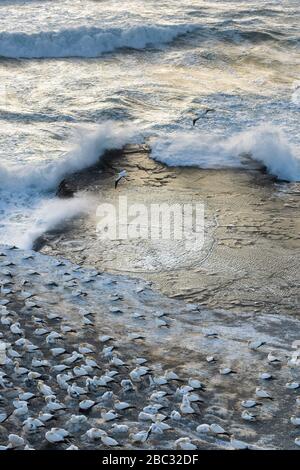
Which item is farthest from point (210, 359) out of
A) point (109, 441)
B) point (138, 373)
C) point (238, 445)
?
point (109, 441)

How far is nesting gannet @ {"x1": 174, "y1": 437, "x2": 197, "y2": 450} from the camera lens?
7.71m

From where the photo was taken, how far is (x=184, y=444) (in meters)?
7.74

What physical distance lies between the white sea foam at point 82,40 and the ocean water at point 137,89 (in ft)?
0.12

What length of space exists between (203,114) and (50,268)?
816cm

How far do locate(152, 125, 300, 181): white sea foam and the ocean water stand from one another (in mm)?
33

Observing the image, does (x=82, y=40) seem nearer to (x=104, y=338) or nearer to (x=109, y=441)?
(x=104, y=338)

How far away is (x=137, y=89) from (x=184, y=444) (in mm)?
14309

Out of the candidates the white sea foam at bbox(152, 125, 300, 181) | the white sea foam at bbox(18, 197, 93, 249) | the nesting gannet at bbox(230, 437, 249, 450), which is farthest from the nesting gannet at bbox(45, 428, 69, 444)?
the white sea foam at bbox(152, 125, 300, 181)

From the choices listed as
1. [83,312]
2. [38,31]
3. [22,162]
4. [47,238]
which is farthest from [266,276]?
[38,31]

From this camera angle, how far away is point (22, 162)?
15.6m

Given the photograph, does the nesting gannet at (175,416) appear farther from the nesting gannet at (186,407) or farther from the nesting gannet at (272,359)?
the nesting gannet at (272,359)

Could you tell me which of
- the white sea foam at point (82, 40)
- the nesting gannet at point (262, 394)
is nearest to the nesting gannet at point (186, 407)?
the nesting gannet at point (262, 394)

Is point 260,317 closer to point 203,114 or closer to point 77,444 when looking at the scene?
point 77,444

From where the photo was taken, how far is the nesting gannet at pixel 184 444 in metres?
7.71
